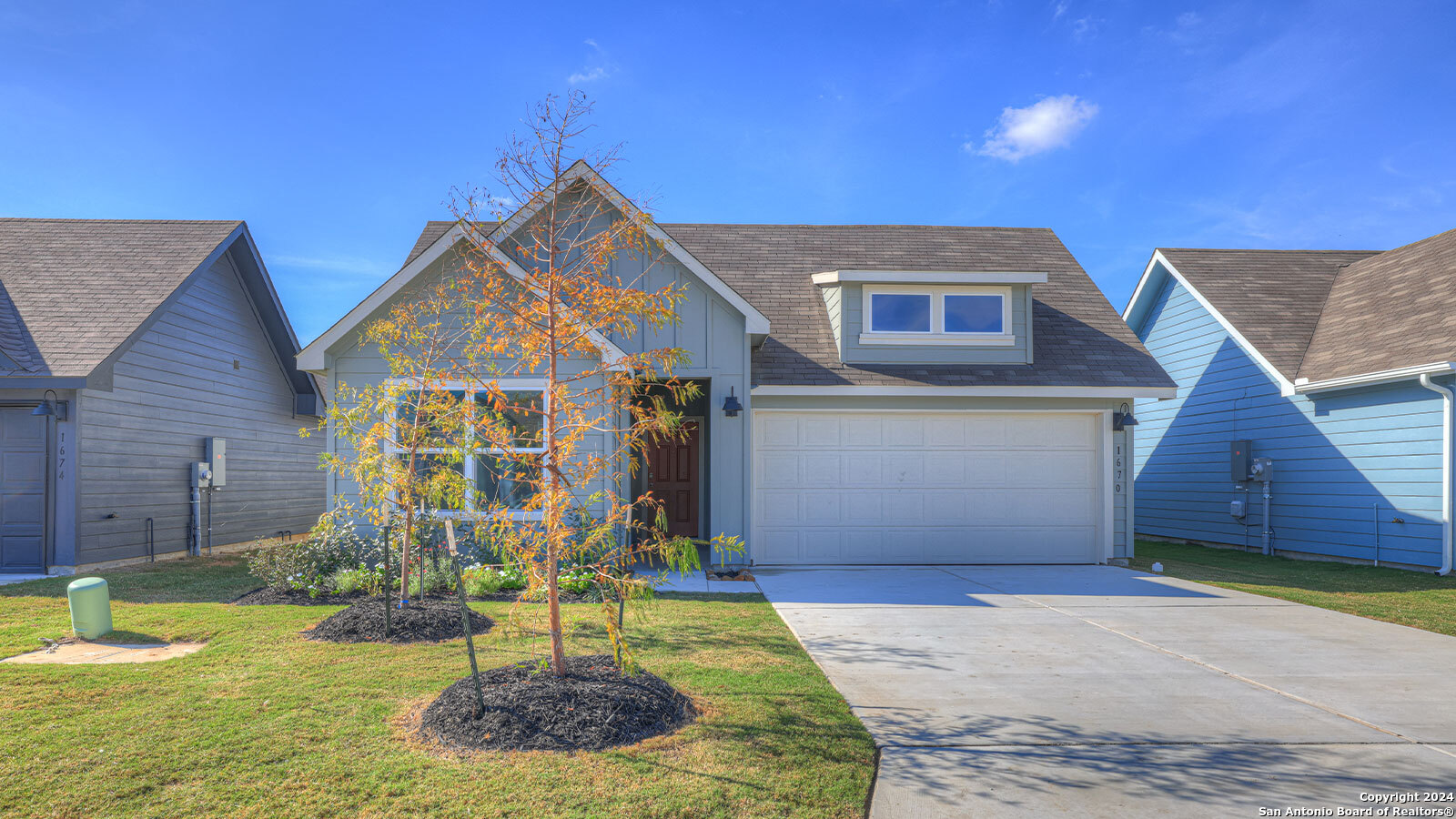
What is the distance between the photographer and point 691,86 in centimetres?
1162

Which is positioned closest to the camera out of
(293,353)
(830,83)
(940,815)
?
(940,815)

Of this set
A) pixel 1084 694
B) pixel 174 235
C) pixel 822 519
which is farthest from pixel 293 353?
pixel 1084 694

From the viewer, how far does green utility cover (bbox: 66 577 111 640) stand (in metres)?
6.43

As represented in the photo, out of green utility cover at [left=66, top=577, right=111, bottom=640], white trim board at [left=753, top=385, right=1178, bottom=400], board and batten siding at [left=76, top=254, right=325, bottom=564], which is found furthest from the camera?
white trim board at [left=753, top=385, right=1178, bottom=400]

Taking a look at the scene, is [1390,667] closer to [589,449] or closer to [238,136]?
[589,449]

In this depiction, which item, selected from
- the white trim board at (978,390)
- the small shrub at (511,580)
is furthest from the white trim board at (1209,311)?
the small shrub at (511,580)

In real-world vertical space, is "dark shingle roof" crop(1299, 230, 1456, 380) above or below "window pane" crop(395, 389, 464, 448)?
above

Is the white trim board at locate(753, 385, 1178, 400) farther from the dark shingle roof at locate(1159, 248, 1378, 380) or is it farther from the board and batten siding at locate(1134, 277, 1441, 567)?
the dark shingle roof at locate(1159, 248, 1378, 380)

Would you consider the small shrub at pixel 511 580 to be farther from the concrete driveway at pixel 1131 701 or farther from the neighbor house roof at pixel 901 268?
the neighbor house roof at pixel 901 268

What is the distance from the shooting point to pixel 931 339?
11938 millimetres

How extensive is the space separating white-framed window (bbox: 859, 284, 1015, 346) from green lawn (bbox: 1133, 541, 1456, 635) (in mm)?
4029

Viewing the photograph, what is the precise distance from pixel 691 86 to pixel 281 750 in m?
9.99

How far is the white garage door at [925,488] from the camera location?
1144 centimetres

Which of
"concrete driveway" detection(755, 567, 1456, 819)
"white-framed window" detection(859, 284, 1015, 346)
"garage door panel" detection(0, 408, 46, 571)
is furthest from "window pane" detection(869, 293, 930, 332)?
Answer: "garage door panel" detection(0, 408, 46, 571)
